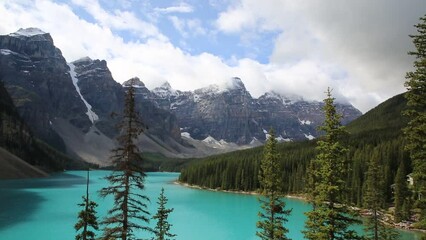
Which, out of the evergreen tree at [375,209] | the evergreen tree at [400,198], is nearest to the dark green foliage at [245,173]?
the evergreen tree at [400,198]

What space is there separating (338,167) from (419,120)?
481 centimetres

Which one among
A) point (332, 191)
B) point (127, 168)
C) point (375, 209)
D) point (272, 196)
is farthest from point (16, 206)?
point (332, 191)

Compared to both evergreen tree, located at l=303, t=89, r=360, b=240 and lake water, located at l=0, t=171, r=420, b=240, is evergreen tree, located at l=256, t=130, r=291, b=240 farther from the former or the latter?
lake water, located at l=0, t=171, r=420, b=240

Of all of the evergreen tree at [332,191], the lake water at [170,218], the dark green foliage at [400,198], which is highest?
the evergreen tree at [332,191]

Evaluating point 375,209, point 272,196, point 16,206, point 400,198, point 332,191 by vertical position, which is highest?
point 332,191

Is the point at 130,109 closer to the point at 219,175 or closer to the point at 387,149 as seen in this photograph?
the point at 387,149

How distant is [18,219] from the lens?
70.9 meters

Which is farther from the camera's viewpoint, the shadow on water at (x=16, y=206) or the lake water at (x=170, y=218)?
the shadow on water at (x=16, y=206)

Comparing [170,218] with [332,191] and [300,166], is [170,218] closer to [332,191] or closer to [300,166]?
[332,191]

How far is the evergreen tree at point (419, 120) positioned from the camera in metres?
20.7

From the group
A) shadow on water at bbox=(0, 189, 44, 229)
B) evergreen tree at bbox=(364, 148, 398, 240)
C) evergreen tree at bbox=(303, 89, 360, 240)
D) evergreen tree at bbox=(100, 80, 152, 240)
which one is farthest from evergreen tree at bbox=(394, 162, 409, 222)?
shadow on water at bbox=(0, 189, 44, 229)

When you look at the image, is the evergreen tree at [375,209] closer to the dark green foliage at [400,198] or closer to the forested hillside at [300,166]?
the dark green foliage at [400,198]

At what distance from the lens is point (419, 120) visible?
20984mm

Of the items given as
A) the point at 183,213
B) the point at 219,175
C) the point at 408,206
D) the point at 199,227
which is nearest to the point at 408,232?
the point at 408,206
